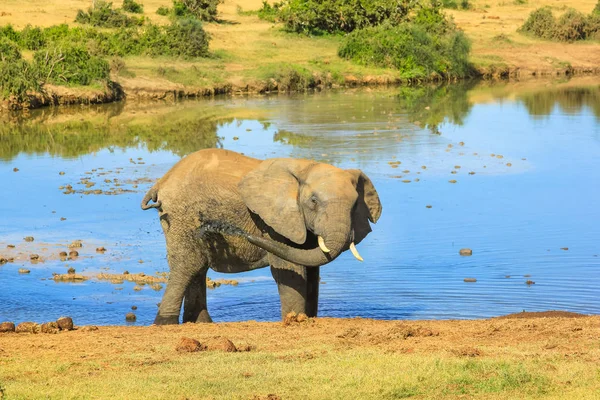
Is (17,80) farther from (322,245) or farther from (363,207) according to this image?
(322,245)

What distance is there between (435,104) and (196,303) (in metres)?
28.7

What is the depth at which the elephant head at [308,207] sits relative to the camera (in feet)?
34.2

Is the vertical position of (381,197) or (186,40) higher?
(381,197)

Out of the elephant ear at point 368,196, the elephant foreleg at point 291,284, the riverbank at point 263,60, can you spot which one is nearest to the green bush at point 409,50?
the riverbank at point 263,60

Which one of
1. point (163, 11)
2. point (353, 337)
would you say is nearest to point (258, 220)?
point (353, 337)

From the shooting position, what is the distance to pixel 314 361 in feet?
28.0

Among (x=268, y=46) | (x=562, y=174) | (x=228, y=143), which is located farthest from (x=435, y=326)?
(x=268, y=46)

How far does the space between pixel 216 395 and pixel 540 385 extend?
2.30m

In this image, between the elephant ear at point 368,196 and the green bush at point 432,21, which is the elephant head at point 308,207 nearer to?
the elephant ear at point 368,196

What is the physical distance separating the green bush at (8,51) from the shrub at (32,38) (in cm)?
295

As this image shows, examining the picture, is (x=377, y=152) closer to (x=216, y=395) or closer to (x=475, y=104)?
(x=475, y=104)

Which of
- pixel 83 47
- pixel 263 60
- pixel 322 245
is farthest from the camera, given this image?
pixel 263 60

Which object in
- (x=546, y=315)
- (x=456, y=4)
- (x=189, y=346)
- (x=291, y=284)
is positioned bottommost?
(x=456, y=4)

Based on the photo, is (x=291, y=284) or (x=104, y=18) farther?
(x=104, y=18)
